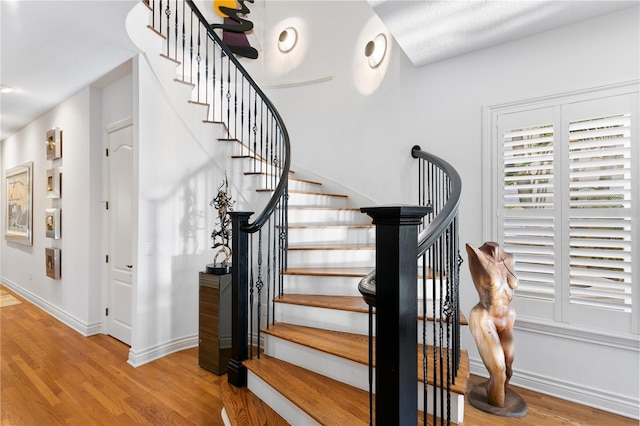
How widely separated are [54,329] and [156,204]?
2.40 metres

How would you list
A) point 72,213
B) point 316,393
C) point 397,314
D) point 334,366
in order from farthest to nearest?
point 72,213 < point 334,366 < point 316,393 < point 397,314

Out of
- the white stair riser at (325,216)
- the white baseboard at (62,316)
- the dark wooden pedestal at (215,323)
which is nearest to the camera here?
the dark wooden pedestal at (215,323)

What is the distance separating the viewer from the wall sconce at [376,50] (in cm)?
394

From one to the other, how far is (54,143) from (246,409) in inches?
183

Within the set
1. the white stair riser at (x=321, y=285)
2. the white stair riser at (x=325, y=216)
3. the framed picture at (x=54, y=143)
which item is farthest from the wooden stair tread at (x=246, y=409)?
the framed picture at (x=54, y=143)

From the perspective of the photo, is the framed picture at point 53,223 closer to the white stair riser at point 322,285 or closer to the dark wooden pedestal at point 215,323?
the dark wooden pedestal at point 215,323

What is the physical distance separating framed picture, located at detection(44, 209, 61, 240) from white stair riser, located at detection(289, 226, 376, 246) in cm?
361

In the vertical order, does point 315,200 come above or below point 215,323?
above

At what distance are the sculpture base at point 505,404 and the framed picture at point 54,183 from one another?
212 inches

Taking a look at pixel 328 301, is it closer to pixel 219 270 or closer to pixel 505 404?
pixel 219 270

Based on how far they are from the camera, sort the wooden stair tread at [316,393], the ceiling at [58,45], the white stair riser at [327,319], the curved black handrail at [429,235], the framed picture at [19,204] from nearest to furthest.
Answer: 1. the curved black handrail at [429,235]
2. the wooden stair tread at [316,393]
3. the white stair riser at [327,319]
4. the ceiling at [58,45]
5. the framed picture at [19,204]

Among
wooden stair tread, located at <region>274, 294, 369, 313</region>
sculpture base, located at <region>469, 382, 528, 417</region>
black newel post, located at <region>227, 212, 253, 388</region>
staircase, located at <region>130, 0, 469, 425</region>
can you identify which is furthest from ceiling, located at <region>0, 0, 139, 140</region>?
sculpture base, located at <region>469, 382, 528, 417</region>

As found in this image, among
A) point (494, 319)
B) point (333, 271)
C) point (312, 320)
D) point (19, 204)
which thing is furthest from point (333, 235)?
point (19, 204)

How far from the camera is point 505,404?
2223 millimetres
